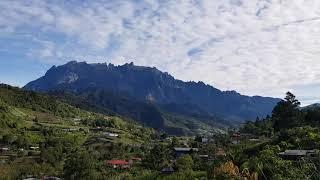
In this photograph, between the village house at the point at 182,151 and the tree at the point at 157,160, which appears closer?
the tree at the point at 157,160

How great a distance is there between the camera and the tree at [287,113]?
91.5 metres

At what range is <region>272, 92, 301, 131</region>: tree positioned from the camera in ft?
300

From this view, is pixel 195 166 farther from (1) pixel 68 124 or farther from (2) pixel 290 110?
(1) pixel 68 124

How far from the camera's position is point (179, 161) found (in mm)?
80750

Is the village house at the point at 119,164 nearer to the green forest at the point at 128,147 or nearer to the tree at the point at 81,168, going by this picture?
the green forest at the point at 128,147

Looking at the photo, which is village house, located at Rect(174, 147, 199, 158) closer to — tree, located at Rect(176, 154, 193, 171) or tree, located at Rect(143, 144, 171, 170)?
tree, located at Rect(143, 144, 171, 170)

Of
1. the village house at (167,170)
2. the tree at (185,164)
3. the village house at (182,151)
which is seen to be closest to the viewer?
the tree at (185,164)

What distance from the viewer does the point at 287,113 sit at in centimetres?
9494

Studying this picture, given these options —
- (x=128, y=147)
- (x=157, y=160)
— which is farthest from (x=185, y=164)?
(x=128, y=147)

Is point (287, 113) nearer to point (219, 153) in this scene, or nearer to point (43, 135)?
point (219, 153)

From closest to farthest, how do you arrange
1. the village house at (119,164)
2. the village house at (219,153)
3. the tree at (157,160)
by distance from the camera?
the village house at (219,153)
the tree at (157,160)
the village house at (119,164)

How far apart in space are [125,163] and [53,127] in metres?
55.1

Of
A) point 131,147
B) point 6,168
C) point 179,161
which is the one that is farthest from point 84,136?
point 179,161

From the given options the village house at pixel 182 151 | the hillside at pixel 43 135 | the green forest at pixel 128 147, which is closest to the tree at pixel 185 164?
the green forest at pixel 128 147
